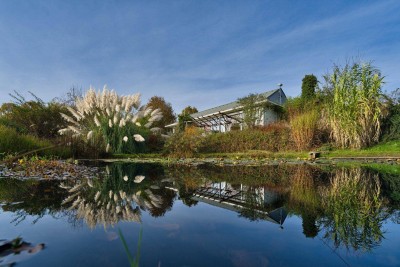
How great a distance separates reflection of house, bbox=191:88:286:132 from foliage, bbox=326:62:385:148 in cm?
856

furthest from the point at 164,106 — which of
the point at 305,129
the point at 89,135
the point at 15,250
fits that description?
the point at 15,250

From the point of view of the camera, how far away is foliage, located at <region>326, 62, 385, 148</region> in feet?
31.6

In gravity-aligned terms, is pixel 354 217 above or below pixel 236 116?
below

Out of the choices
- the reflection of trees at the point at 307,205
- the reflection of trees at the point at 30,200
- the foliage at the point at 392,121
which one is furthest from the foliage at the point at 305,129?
the reflection of trees at the point at 30,200

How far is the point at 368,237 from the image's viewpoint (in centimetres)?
141

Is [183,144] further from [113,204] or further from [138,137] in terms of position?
[113,204]

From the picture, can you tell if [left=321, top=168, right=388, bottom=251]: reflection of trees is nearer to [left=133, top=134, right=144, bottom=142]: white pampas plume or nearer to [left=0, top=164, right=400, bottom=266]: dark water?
[left=0, top=164, right=400, bottom=266]: dark water

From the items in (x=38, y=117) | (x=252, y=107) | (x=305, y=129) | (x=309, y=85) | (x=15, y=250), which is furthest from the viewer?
(x=309, y=85)

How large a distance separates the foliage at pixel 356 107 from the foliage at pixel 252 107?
814cm

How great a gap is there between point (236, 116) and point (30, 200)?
66.4ft

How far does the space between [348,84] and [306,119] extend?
2.28 m

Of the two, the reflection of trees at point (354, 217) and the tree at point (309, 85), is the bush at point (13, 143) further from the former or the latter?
the tree at point (309, 85)

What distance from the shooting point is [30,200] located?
7.63ft

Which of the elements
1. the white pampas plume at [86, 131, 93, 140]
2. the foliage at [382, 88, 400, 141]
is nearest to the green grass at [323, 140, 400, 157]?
the foliage at [382, 88, 400, 141]
